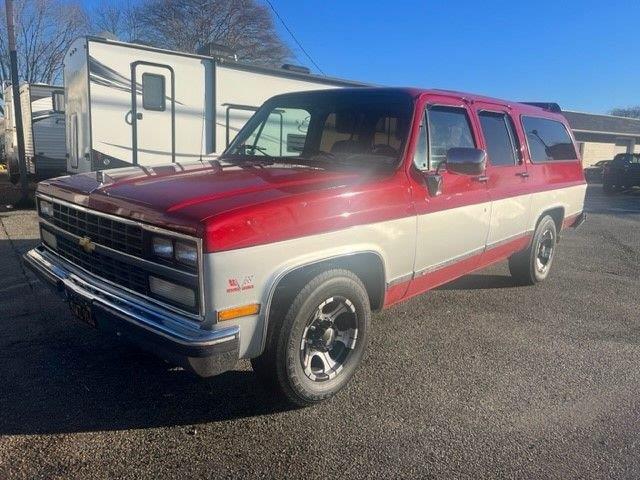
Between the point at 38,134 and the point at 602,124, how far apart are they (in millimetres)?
37000

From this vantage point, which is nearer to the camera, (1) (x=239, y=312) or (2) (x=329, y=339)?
(1) (x=239, y=312)

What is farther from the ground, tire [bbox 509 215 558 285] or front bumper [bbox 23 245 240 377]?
front bumper [bbox 23 245 240 377]

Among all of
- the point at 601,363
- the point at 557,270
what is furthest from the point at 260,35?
the point at 601,363

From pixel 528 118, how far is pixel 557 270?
93.7 inches

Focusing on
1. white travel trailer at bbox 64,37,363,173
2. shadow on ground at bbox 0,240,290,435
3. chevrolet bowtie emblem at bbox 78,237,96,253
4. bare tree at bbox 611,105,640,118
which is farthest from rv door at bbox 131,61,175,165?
bare tree at bbox 611,105,640,118

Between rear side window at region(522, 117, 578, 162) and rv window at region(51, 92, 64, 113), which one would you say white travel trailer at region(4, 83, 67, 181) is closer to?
rv window at region(51, 92, 64, 113)

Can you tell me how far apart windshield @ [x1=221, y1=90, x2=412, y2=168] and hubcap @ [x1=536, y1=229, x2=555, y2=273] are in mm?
2979

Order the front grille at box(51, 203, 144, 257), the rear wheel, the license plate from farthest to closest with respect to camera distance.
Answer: the rear wheel
the license plate
the front grille at box(51, 203, 144, 257)

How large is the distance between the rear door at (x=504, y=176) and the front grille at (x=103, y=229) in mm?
2998

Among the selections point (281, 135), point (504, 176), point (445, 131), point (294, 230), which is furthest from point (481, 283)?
point (294, 230)

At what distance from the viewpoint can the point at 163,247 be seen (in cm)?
265

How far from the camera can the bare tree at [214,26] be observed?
3906cm

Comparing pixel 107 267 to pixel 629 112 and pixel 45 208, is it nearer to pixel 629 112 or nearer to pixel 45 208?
pixel 45 208

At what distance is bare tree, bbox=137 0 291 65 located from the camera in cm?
3906
